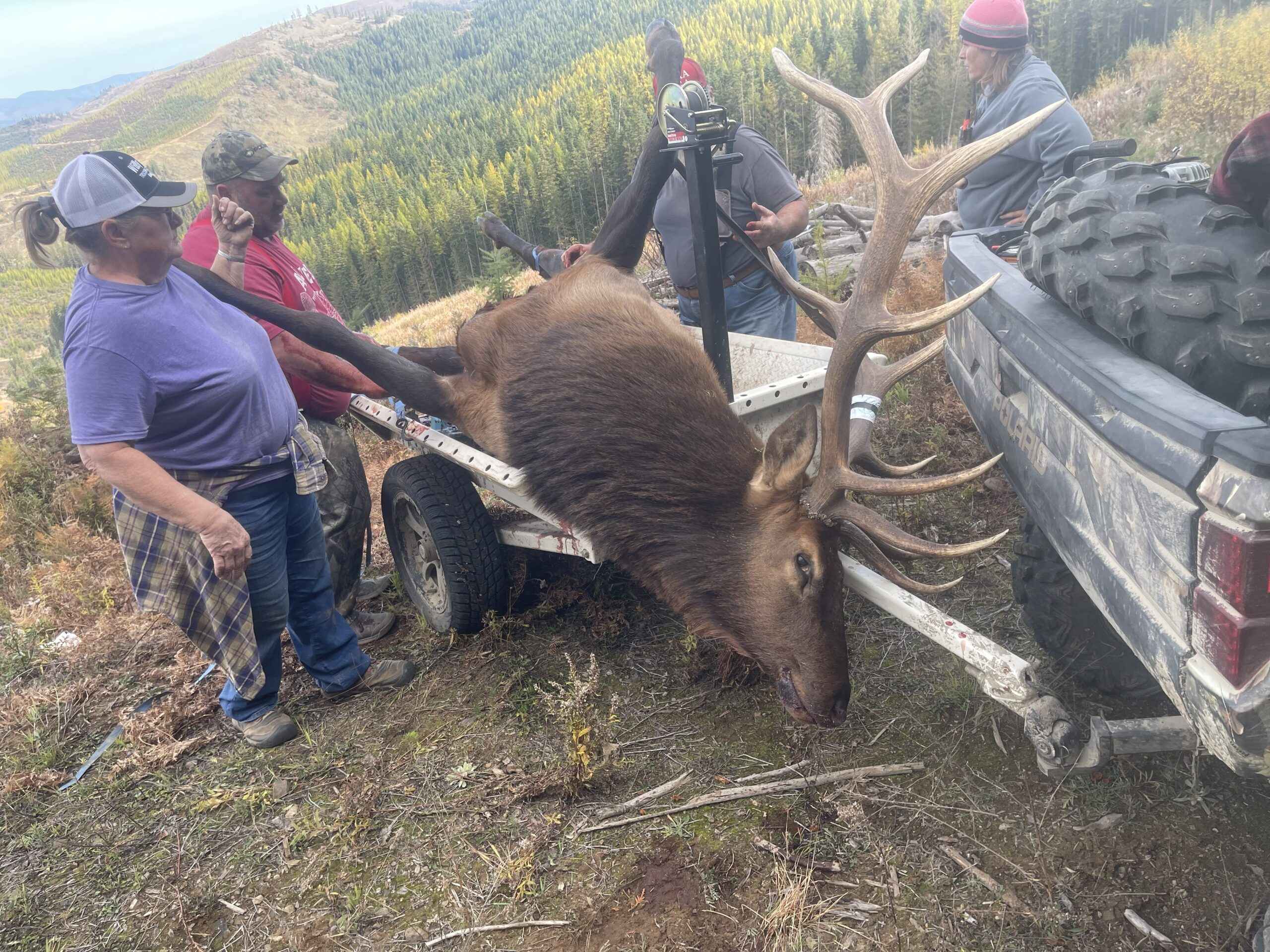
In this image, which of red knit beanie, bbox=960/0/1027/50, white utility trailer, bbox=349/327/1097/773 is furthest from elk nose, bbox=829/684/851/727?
red knit beanie, bbox=960/0/1027/50

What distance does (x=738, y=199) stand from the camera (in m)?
4.53

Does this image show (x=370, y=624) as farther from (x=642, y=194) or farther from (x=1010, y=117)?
(x=1010, y=117)

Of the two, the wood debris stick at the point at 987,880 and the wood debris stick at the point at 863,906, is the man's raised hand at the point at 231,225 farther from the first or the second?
the wood debris stick at the point at 987,880

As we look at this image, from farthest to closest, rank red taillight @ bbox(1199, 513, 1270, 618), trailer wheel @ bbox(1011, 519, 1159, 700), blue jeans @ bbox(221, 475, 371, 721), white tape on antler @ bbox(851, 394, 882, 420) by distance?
1. blue jeans @ bbox(221, 475, 371, 721)
2. white tape on antler @ bbox(851, 394, 882, 420)
3. trailer wheel @ bbox(1011, 519, 1159, 700)
4. red taillight @ bbox(1199, 513, 1270, 618)

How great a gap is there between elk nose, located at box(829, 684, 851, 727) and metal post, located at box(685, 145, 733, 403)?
51.1 inches

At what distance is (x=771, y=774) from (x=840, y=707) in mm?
373

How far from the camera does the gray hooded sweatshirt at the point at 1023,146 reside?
159 inches

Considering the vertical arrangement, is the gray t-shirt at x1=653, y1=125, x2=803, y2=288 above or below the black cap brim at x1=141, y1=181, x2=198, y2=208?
below

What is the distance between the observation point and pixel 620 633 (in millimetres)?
4094

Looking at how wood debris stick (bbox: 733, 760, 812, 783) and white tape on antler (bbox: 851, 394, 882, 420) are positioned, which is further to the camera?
white tape on antler (bbox: 851, 394, 882, 420)

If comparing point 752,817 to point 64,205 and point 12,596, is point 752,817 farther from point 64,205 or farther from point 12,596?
point 12,596

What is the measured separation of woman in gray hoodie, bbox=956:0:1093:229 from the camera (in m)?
4.08

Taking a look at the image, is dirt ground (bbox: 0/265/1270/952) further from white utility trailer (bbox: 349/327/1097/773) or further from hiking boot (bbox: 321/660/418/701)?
white utility trailer (bbox: 349/327/1097/773)

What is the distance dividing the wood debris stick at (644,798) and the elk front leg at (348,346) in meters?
2.05
